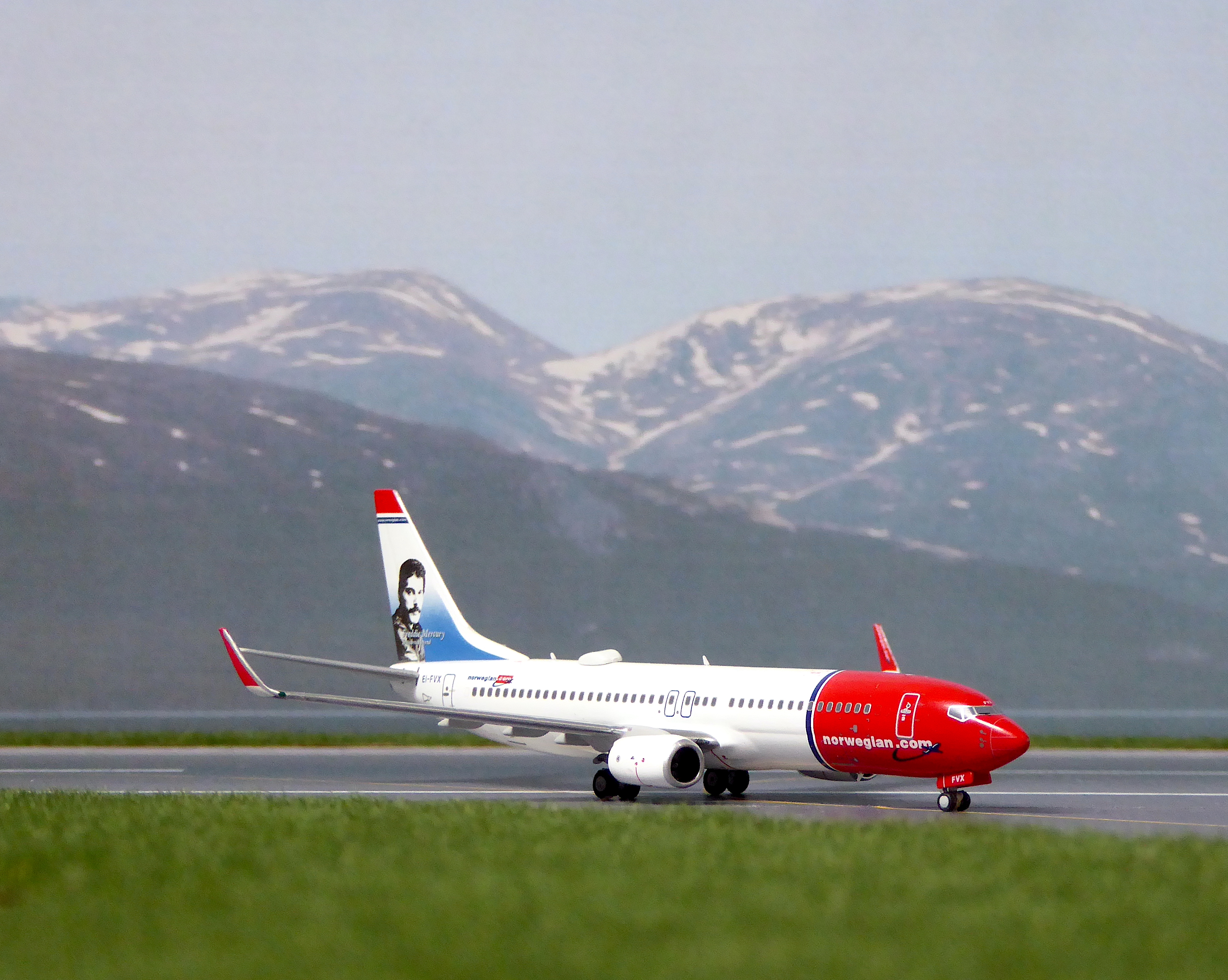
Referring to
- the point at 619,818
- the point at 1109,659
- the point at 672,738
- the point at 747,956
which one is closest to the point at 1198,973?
the point at 747,956

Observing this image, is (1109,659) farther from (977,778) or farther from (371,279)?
(977,778)

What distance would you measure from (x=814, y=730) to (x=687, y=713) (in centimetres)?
392

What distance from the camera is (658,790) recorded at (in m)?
41.5

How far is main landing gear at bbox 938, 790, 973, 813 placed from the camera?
33.4 m

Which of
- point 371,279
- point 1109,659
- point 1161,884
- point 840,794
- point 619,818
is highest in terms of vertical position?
point 371,279

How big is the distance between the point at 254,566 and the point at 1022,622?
253ft

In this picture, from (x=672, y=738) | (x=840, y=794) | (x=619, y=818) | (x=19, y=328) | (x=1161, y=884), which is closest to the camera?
(x=1161, y=884)

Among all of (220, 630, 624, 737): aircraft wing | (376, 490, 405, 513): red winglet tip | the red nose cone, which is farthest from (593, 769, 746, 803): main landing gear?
(376, 490, 405, 513): red winglet tip

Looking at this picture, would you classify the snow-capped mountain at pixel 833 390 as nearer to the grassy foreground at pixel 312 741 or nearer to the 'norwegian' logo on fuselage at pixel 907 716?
the grassy foreground at pixel 312 741

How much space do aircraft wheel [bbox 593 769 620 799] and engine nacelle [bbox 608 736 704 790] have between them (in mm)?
807

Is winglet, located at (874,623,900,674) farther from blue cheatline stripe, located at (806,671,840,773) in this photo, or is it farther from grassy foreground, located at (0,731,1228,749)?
grassy foreground, located at (0,731,1228,749)

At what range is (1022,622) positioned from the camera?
161m

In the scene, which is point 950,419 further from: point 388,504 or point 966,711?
point 966,711

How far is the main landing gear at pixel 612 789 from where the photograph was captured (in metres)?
37.2
